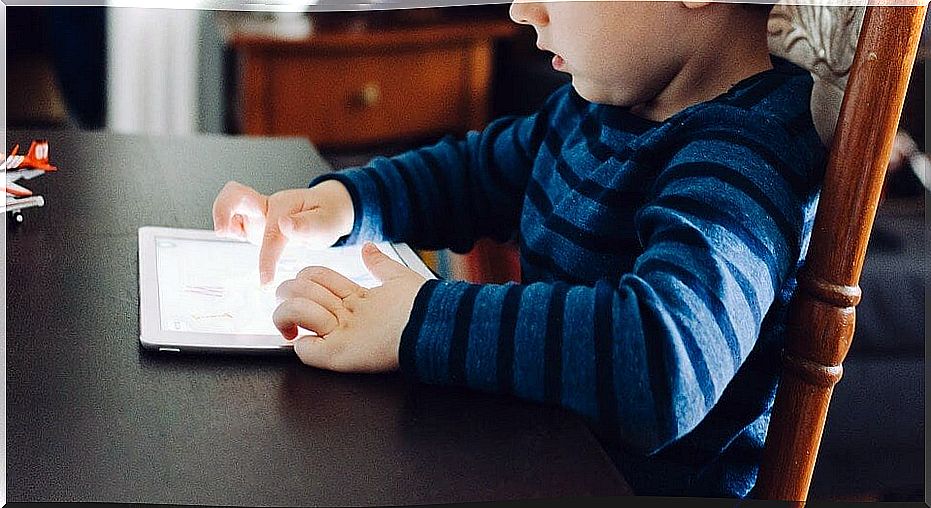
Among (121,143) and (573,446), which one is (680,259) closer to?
Result: (573,446)

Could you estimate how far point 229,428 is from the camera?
32 cm

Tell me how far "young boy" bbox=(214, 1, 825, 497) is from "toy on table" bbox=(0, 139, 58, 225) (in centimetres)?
9

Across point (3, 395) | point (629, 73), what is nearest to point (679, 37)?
point (629, 73)

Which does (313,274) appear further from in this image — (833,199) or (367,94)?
(367,94)

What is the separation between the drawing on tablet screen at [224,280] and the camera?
39 cm

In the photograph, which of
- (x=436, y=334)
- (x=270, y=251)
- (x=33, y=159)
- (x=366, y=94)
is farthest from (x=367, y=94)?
(x=436, y=334)

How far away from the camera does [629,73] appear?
413 mm

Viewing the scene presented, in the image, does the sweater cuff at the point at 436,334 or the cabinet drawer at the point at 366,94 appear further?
the cabinet drawer at the point at 366,94

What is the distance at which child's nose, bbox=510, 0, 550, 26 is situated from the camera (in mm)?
401

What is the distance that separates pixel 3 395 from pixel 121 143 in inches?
13.0

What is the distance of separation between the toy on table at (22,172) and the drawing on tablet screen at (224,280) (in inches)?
2.7

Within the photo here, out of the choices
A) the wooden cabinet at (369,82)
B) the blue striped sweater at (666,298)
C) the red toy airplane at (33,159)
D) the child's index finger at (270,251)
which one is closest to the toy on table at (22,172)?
the red toy airplane at (33,159)

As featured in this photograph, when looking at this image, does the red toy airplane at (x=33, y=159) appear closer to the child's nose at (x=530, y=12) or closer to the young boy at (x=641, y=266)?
the young boy at (x=641, y=266)

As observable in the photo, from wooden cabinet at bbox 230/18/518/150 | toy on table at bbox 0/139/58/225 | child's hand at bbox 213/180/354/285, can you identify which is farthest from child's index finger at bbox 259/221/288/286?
wooden cabinet at bbox 230/18/518/150
